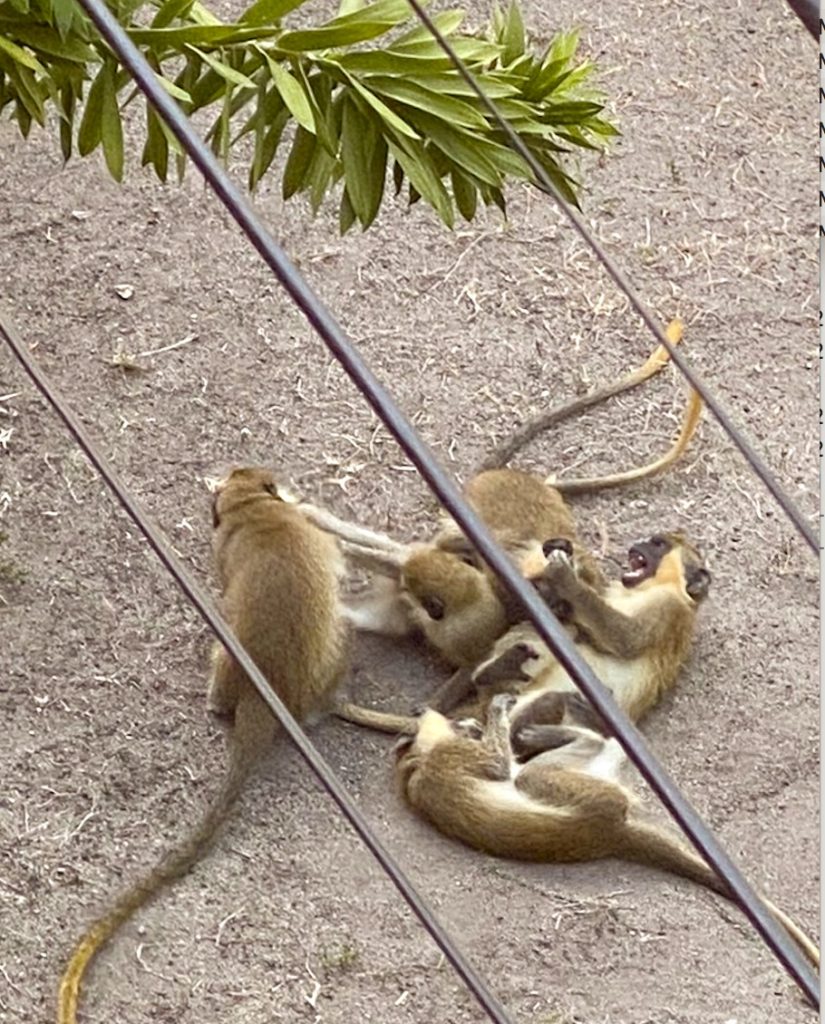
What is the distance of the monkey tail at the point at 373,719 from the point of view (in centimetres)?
227

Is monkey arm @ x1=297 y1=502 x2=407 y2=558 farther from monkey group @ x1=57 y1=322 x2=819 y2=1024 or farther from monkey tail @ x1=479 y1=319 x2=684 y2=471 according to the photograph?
monkey tail @ x1=479 y1=319 x2=684 y2=471

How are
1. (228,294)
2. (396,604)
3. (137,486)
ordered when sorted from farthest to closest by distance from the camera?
(228,294) → (137,486) → (396,604)

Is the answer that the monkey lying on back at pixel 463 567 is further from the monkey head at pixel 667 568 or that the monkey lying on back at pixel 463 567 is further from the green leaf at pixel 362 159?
the green leaf at pixel 362 159

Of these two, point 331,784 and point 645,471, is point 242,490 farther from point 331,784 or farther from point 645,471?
point 331,784

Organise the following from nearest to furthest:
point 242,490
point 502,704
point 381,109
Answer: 1. point 381,109
2. point 502,704
3. point 242,490

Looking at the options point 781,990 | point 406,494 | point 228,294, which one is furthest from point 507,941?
point 228,294

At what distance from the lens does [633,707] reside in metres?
2.28

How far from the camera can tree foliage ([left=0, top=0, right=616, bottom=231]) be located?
6.30 feet

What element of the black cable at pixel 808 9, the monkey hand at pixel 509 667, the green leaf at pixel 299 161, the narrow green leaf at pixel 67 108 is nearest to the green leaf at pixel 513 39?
the green leaf at pixel 299 161

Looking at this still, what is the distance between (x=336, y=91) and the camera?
7.25 ft

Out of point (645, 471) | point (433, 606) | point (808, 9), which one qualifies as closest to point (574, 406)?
point (645, 471)

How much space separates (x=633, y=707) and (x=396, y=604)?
38cm

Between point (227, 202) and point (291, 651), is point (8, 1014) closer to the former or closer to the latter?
point (291, 651)

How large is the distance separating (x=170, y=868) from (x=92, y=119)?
0.98 metres
